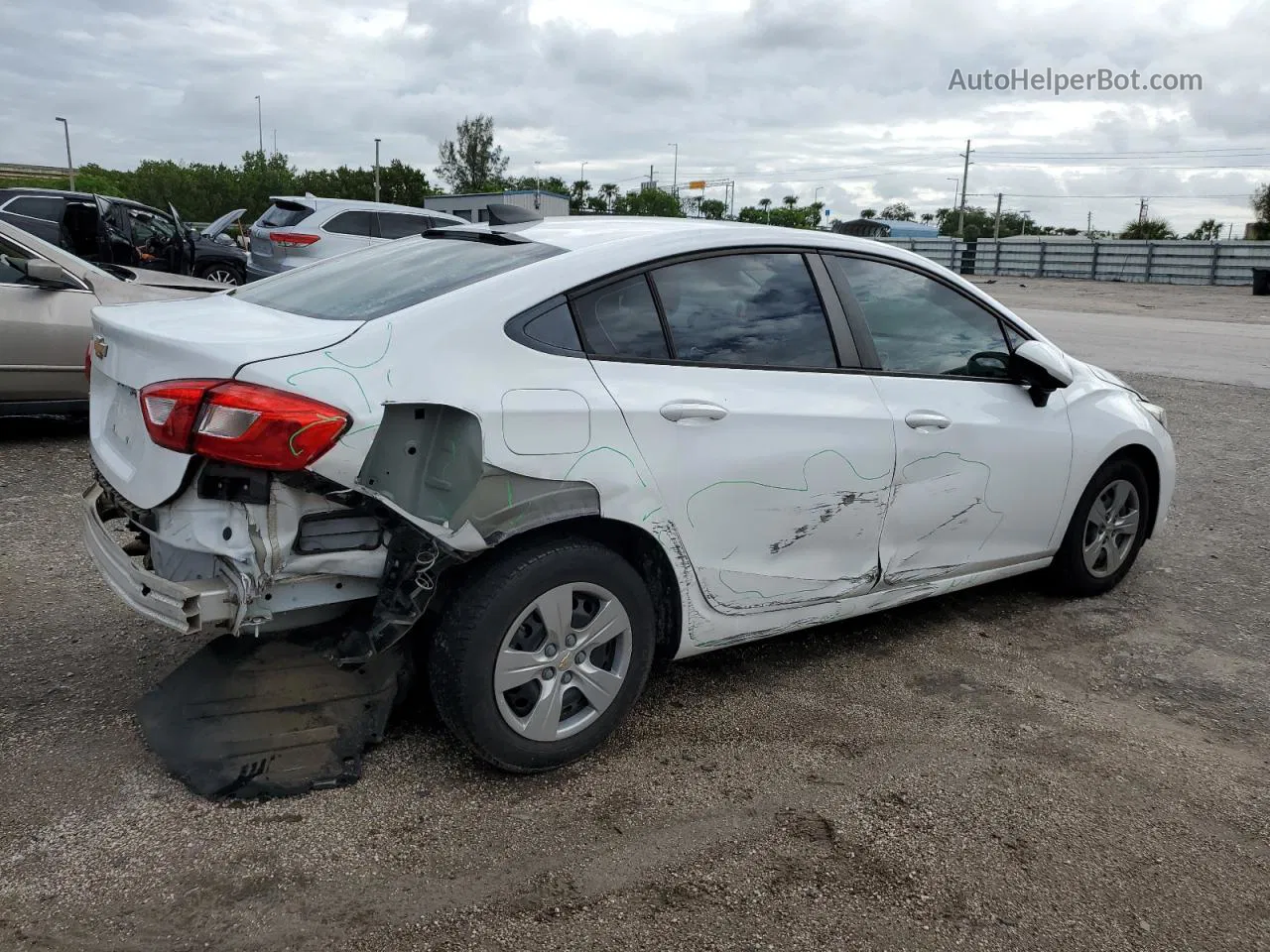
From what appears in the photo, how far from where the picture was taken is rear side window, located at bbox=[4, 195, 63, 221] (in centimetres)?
1470

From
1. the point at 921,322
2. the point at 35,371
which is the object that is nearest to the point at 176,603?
the point at 921,322

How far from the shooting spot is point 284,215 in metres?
14.3

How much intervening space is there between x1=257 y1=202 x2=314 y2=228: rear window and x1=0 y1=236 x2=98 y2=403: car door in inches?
293

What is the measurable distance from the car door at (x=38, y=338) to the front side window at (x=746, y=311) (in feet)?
16.6

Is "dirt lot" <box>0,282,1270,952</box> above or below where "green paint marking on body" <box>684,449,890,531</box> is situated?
below

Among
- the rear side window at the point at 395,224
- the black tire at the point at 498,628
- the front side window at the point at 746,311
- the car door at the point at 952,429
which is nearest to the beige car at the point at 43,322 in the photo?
the front side window at the point at 746,311

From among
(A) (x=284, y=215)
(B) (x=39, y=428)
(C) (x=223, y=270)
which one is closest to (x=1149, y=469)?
(B) (x=39, y=428)

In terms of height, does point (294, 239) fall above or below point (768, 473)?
above

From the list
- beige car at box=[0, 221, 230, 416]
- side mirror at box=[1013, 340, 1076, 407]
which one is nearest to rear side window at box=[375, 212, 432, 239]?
beige car at box=[0, 221, 230, 416]

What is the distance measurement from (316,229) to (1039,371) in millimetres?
11674

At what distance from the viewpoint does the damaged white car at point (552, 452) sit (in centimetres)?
268

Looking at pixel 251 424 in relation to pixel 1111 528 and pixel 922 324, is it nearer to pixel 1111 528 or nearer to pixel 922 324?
pixel 922 324

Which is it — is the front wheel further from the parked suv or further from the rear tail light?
the rear tail light

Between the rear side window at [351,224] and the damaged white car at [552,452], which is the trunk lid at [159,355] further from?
the rear side window at [351,224]
